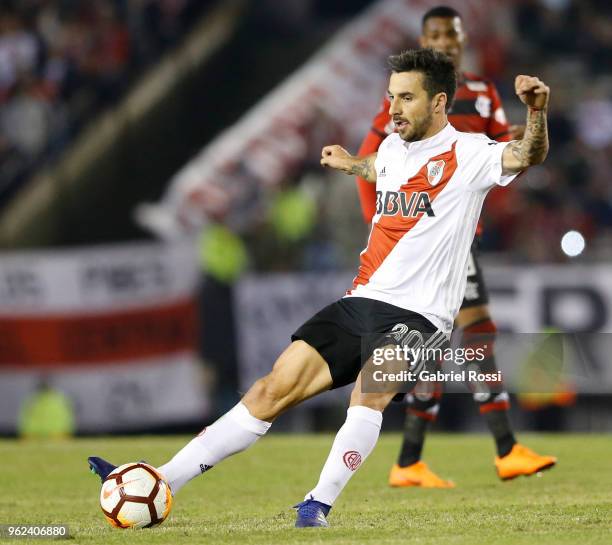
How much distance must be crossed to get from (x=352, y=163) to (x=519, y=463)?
2292mm

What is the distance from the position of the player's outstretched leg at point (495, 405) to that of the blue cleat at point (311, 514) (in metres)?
2.26

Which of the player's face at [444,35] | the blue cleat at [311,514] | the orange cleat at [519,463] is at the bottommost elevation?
the orange cleat at [519,463]

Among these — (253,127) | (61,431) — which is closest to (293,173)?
(253,127)

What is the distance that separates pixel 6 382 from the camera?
43.4 feet

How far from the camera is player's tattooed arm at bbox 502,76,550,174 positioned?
5.11 m

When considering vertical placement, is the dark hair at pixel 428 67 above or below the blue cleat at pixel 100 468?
above

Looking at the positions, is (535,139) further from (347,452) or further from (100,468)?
(100,468)

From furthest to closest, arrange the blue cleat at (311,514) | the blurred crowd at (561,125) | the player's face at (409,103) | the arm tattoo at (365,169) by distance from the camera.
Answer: the blurred crowd at (561,125) → the arm tattoo at (365,169) → the player's face at (409,103) → the blue cleat at (311,514)

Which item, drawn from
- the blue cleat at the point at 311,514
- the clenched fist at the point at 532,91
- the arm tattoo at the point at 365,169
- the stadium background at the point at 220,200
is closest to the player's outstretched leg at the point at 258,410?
the blue cleat at the point at 311,514

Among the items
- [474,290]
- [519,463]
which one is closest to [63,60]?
[474,290]

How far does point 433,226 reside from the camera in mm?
5578

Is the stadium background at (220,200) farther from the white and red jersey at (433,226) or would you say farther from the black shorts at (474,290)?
the white and red jersey at (433,226)

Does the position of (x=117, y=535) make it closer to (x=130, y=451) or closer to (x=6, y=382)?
(x=130, y=451)

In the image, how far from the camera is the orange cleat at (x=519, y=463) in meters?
7.25
